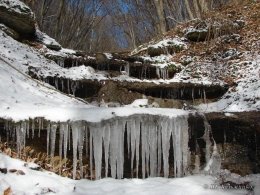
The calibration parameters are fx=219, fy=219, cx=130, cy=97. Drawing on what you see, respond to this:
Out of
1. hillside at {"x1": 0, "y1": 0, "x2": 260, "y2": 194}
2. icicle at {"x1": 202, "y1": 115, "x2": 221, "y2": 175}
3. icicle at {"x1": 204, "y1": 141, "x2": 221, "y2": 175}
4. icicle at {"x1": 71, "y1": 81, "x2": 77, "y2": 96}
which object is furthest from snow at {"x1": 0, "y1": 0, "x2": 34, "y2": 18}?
icicle at {"x1": 204, "y1": 141, "x2": 221, "y2": 175}

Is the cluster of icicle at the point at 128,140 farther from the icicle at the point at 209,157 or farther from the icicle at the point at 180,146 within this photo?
the icicle at the point at 209,157

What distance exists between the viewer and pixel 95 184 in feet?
8.24

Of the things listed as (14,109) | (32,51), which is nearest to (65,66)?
(32,51)

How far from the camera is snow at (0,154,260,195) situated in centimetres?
227

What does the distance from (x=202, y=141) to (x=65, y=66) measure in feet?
A: 15.2

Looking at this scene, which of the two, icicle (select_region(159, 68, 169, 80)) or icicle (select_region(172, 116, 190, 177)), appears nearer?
icicle (select_region(172, 116, 190, 177))

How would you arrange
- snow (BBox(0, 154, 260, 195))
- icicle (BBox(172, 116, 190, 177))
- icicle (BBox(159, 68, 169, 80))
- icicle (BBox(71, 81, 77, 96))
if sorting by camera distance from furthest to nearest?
icicle (BBox(159, 68, 169, 80))
icicle (BBox(71, 81, 77, 96))
icicle (BBox(172, 116, 190, 177))
snow (BBox(0, 154, 260, 195))

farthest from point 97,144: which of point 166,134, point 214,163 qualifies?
point 214,163

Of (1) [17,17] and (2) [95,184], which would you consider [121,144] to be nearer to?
(2) [95,184]

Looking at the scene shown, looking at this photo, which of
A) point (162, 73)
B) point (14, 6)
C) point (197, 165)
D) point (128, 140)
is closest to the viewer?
point (128, 140)

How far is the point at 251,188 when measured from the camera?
232cm

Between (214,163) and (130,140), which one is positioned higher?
(130,140)

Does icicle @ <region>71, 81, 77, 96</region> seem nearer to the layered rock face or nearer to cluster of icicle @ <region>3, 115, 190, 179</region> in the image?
A: cluster of icicle @ <region>3, 115, 190, 179</region>

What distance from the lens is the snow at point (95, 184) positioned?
2268mm
